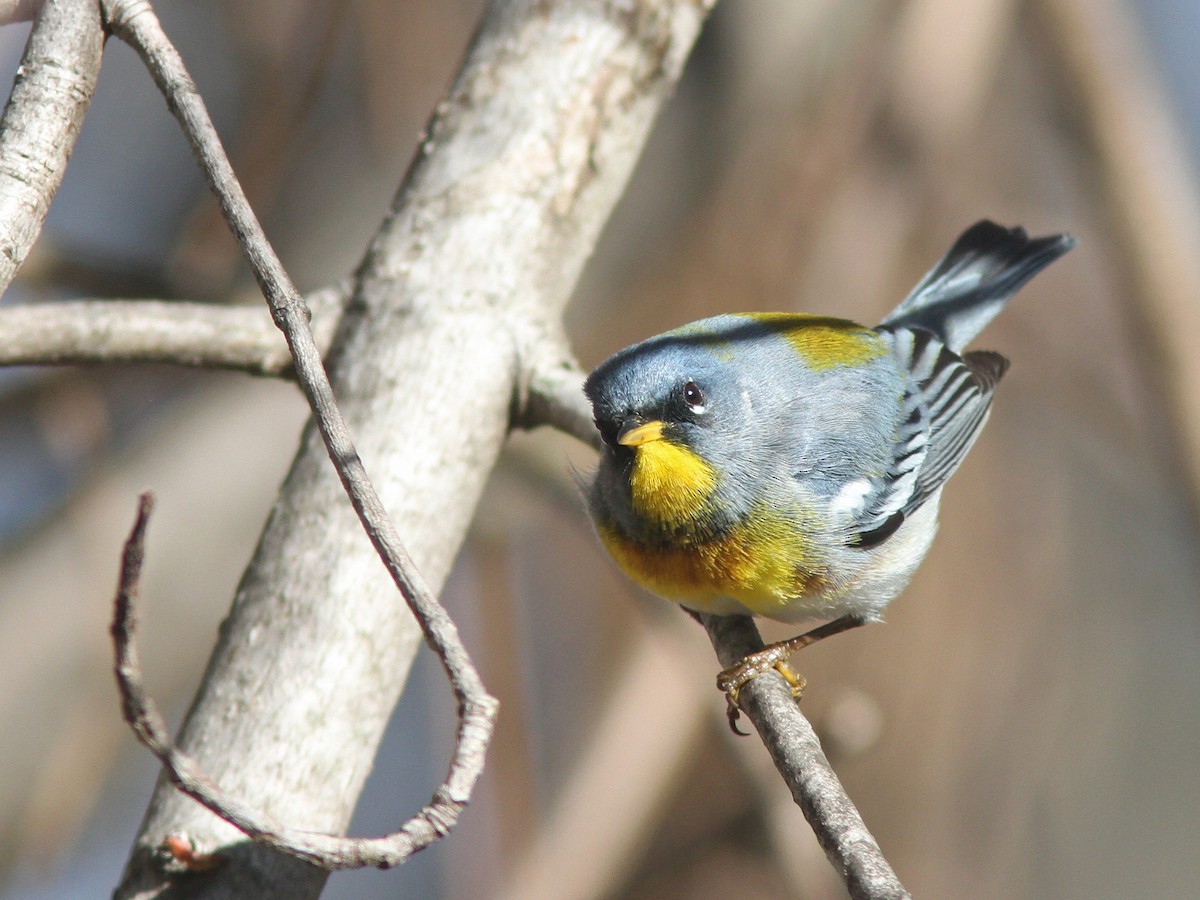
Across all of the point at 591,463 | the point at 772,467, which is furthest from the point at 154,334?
the point at 591,463

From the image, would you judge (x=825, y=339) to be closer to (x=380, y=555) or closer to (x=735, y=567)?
(x=735, y=567)

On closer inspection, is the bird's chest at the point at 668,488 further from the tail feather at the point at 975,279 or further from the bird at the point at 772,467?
the tail feather at the point at 975,279

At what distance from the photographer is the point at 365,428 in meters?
2.39

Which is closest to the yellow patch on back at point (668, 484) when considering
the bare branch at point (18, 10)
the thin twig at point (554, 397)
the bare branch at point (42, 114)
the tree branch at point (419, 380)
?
the thin twig at point (554, 397)

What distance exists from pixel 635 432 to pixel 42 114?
1.22 m

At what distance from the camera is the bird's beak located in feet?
7.84

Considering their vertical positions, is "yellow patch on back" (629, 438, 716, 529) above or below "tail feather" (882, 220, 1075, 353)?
below

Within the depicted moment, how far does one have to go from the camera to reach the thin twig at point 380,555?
1.36 metres

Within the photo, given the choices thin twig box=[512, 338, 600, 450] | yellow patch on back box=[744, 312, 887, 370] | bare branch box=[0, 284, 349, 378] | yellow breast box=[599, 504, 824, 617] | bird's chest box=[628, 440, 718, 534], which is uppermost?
bare branch box=[0, 284, 349, 378]

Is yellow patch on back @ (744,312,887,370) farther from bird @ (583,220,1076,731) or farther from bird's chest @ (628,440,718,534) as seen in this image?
bird's chest @ (628,440,718,534)

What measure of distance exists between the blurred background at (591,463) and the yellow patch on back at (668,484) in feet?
1.93

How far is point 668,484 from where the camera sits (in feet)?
8.34

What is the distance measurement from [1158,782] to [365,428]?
22.7 ft

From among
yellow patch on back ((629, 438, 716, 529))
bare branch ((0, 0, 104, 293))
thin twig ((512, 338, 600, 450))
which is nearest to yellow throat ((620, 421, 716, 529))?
yellow patch on back ((629, 438, 716, 529))
